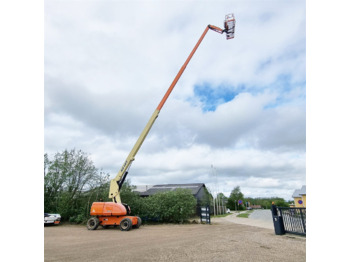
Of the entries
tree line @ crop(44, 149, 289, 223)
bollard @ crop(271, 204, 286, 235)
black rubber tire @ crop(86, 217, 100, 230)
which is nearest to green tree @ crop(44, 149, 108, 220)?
tree line @ crop(44, 149, 289, 223)

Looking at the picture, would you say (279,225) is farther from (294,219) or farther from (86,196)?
(86,196)

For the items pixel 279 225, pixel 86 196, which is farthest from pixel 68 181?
pixel 279 225

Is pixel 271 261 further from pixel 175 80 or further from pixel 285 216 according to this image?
pixel 175 80

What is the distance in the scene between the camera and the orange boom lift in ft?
39.2

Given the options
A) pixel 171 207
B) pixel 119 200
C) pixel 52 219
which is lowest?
pixel 52 219

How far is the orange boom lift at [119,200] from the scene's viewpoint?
1195 cm

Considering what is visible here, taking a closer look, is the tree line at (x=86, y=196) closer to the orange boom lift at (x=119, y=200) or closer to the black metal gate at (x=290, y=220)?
the orange boom lift at (x=119, y=200)

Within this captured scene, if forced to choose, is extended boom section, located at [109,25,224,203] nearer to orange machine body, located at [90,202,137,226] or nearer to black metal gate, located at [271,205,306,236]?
orange machine body, located at [90,202,137,226]

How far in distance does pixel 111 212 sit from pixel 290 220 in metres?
8.33

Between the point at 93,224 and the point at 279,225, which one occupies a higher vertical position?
the point at 279,225

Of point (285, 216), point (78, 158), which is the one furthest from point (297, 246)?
point (78, 158)

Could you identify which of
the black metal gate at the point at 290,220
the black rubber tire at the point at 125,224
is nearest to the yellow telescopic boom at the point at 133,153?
the black rubber tire at the point at 125,224

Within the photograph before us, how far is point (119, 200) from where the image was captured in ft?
41.4

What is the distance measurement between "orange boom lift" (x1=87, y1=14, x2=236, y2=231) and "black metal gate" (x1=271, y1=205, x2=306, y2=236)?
6.70m
